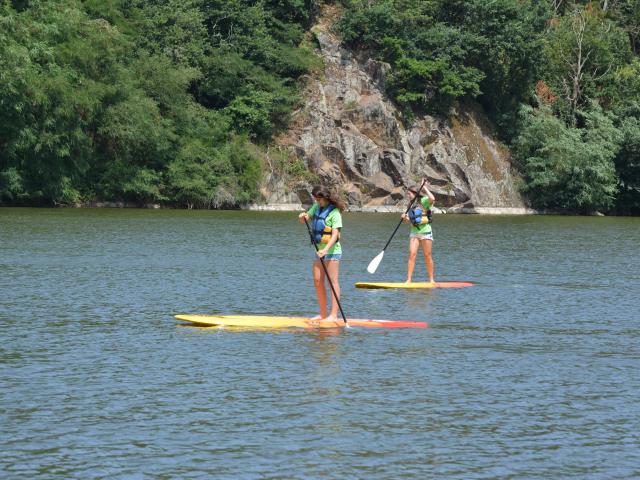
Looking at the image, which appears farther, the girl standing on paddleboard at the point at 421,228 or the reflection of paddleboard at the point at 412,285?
the girl standing on paddleboard at the point at 421,228

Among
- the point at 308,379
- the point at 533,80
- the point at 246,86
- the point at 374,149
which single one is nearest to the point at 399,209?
the point at 374,149

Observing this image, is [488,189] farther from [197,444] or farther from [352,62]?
[197,444]

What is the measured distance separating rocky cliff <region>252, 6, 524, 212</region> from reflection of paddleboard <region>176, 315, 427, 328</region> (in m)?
59.4

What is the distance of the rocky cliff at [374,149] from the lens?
80062 millimetres

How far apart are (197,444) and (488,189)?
7471cm

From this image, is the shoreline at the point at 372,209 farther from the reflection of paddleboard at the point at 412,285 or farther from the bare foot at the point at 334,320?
the bare foot at the point at 334,320

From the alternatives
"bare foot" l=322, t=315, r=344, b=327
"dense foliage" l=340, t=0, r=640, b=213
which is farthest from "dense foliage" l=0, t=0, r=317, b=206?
"bare foot" l=322, t=315, r=344, b=327

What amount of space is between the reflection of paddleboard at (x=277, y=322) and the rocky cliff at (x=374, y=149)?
59367mm

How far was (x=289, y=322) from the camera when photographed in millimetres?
17906

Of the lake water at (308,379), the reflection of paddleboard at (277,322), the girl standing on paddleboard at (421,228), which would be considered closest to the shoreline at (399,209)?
the lake water at (308,379)

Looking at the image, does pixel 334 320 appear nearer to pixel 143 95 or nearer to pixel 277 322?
pixel 277 322

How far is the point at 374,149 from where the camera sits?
81.6 meters

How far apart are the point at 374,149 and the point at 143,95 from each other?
19447 millimetres

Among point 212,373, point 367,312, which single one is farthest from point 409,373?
point 367,312
